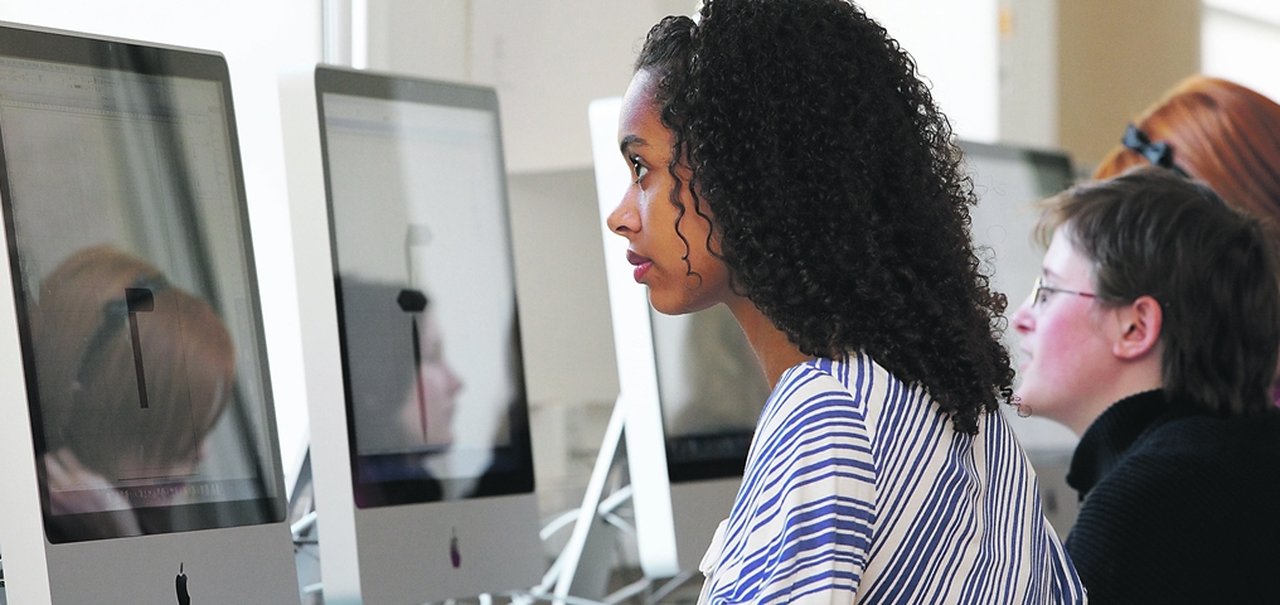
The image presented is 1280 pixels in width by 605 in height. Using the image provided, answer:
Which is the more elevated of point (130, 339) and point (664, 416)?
point (130, 339)

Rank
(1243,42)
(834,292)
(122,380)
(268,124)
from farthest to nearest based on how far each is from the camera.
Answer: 1. (1243,42)
2. (268,124)
3. (122,380)
4. (834,292)

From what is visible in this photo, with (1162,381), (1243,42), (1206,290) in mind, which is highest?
(1243,42)

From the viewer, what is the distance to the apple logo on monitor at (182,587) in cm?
130

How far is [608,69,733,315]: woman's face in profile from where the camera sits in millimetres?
1042

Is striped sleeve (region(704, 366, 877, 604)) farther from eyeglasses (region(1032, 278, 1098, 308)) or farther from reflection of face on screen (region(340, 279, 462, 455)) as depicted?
eyeglasses (region(1032, 278, 1098, 308))

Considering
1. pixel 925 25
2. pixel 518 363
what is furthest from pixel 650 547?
pixel 925 25

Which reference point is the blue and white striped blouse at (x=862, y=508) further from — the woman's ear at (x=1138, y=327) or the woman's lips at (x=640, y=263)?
the woman's ear at (x=1138, y=327)

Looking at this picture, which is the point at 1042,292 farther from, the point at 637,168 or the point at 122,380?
the point at 122,380

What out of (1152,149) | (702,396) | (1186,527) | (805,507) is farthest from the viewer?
(1152,149)

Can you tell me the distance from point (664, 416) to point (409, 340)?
15.3 inches

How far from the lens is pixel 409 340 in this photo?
1.63m

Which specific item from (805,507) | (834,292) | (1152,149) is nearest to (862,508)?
(805,507)

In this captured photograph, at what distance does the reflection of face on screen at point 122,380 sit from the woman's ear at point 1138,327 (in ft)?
3.60

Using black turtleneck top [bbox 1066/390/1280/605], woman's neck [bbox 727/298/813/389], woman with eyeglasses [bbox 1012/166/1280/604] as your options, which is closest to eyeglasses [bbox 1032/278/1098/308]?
woman with eyeglasses [bbox 1012/166/1280/604]
